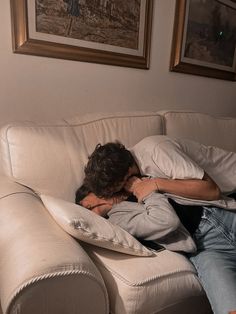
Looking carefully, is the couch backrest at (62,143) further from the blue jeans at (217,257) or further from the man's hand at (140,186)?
the blue jeans at (217,257)

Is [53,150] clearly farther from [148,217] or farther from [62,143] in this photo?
[148,217]

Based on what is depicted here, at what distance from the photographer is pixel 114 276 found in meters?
0.97

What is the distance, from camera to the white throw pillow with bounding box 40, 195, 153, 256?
3.14 feet

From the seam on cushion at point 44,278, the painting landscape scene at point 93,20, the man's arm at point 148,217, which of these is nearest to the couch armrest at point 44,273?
the seam on cushion at point 44,278

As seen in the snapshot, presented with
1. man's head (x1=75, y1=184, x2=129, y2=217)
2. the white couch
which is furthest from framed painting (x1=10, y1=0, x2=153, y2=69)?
man's head (x1=75, y1=184, x2=129, y2=217)

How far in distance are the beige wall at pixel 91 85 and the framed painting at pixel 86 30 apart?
0.05m

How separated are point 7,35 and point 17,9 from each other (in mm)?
137

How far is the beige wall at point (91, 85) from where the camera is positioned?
1.51 metres

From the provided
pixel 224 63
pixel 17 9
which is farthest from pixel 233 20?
pixel 17 9

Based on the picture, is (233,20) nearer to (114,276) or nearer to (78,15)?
(78,15)

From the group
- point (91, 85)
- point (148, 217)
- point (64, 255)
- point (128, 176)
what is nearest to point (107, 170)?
point (128, 176)

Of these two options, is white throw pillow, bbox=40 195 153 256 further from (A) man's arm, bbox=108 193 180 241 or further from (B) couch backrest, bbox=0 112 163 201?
(B) couch backrest, bbox=0 112 163 201

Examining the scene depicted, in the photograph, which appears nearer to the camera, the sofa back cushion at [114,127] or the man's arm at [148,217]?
the man's arm at [148,217]

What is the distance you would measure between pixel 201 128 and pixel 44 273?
1500 mm
